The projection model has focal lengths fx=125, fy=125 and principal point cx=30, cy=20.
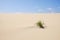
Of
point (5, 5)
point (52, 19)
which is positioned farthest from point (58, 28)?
point (5, 5)

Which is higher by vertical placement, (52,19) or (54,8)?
(54,8)

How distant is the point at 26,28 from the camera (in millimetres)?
1812

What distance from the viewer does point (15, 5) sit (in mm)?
1828

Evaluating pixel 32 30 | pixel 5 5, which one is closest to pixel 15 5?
pixel 5 5

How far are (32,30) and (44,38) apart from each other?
21 cm

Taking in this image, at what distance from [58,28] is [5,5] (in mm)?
849

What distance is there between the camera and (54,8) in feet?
6.13

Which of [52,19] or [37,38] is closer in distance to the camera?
[37,38]

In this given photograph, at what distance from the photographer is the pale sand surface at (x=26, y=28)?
1.76 metres

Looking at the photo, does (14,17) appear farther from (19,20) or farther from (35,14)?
(35,14)

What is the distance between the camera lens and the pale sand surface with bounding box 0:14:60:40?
5.76 ft

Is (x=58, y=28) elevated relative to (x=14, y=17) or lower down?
lower down

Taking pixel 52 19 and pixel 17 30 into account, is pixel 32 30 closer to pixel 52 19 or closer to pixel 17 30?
pixel 17 30

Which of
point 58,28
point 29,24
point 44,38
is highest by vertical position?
point 29,24
